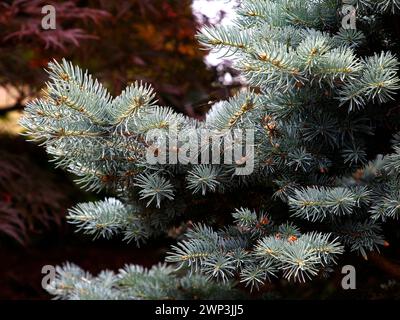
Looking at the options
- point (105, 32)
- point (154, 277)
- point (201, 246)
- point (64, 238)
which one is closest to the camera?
point (201, 246)

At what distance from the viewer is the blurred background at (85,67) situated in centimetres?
239

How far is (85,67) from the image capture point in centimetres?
282

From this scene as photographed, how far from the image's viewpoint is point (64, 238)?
350 cm

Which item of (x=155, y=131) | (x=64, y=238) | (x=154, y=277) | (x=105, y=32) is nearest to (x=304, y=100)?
(x=155, y=131)

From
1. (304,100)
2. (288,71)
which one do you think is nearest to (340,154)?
(304,100)

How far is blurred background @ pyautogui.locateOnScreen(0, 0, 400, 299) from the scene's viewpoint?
2.39m

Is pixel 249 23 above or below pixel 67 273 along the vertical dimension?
above

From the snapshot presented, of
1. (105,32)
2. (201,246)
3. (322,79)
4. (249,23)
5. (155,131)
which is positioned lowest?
(201,246)

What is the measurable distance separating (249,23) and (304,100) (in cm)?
27

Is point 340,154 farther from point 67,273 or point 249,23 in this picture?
point 67,273

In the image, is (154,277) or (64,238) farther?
(64,238)

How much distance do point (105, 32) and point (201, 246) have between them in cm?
179

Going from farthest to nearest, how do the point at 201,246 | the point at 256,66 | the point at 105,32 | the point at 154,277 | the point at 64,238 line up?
the point at 64,238, the point at 105,32, the point at 154,277, the point at 201,246, the point at 256,66

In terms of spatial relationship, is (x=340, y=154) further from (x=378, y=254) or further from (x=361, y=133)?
(x=378, y=254)
